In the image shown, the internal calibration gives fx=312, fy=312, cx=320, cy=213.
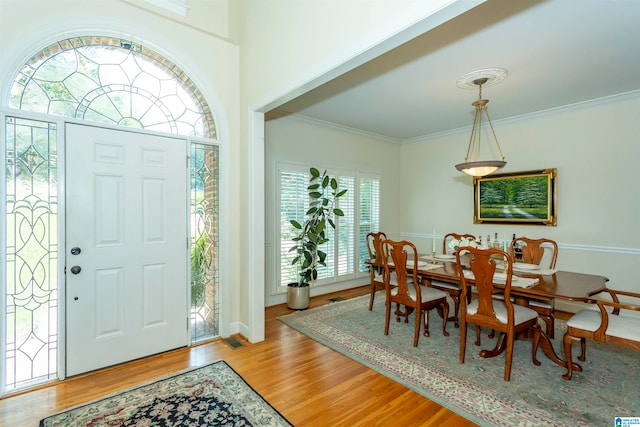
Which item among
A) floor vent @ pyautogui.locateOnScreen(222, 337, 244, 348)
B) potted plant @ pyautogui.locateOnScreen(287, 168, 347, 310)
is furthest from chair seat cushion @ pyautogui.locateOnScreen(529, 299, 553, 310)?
floor vent @ pyautogui.locateOnScreen(222, 337, 244, 348)

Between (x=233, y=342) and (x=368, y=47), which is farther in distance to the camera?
(x=233, y=342)

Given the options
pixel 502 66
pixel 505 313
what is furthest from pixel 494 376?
pixel 502 66

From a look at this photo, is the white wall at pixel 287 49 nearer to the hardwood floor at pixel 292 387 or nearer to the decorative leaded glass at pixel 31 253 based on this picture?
the hardwood floor at pixel 292 387

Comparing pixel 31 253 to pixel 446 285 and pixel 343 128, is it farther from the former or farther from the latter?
pixel 343 128

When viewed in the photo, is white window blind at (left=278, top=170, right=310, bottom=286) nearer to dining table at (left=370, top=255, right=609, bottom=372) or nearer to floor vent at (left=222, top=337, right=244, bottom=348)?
floor vent at (left=222, top=337, right=244, bottom=348)

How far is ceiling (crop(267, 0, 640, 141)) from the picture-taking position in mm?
2430

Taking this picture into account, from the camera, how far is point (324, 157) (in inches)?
210

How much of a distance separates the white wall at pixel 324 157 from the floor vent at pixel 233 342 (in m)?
1.25

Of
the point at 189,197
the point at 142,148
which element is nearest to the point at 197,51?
the point at 142,148

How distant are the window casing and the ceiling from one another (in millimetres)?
1015

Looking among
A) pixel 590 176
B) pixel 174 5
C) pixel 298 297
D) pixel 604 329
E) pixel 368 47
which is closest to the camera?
pixel 368 47

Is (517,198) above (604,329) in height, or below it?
above

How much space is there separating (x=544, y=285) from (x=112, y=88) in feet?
14.0

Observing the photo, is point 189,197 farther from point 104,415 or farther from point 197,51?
point 104,415
